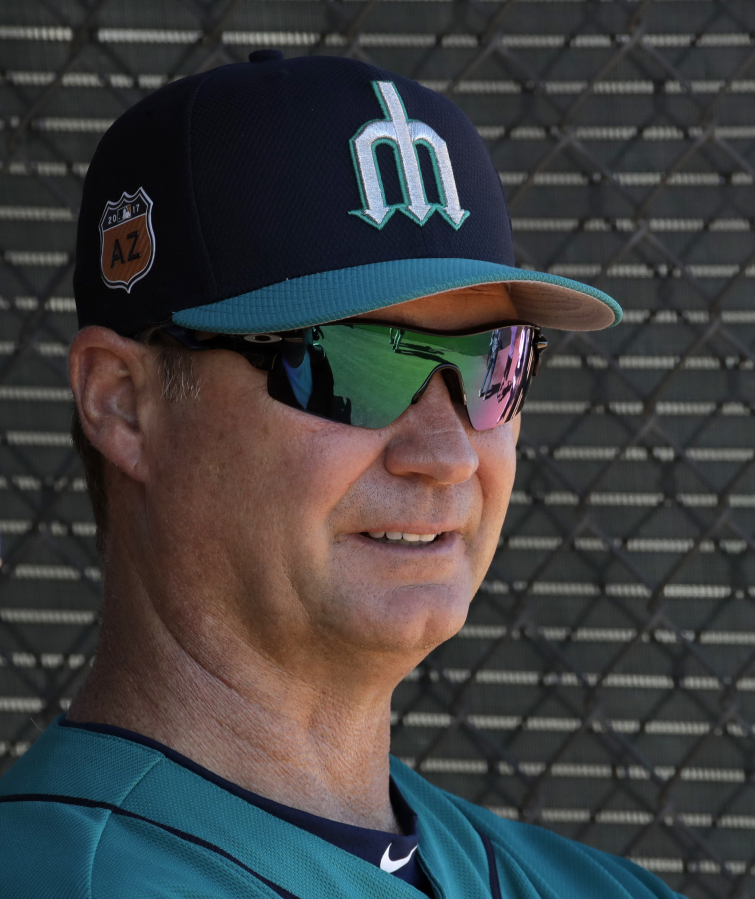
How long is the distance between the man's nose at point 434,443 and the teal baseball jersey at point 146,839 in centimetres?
47

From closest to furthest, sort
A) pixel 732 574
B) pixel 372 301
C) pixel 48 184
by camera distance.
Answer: pixel 372 301 < pixel 48 184 < pixel 732 574

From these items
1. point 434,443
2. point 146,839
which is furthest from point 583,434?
point 146,839

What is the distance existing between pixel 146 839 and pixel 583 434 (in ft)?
5.03

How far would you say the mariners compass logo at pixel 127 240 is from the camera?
1.30 meters

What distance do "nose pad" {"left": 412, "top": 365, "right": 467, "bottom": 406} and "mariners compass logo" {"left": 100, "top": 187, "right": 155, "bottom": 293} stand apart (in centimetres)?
39

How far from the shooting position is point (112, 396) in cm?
137

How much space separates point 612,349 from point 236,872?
1.60m

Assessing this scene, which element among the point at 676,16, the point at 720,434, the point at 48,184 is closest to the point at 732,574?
the point at 720,434

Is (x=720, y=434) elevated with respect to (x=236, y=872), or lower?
elevated

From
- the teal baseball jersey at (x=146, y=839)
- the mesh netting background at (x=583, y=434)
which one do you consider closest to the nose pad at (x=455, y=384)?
the teal baseball jersey at (x=146, y=839)

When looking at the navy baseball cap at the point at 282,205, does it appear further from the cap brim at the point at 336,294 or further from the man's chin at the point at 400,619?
the man's chin at the point at 400,619

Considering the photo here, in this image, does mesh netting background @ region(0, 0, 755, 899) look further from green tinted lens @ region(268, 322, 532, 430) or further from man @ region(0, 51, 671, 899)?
green tinted lens @ region(268, 322, 532, 430)

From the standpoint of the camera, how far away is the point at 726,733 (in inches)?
94.7

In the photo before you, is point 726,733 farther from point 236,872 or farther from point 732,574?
point 236,872
